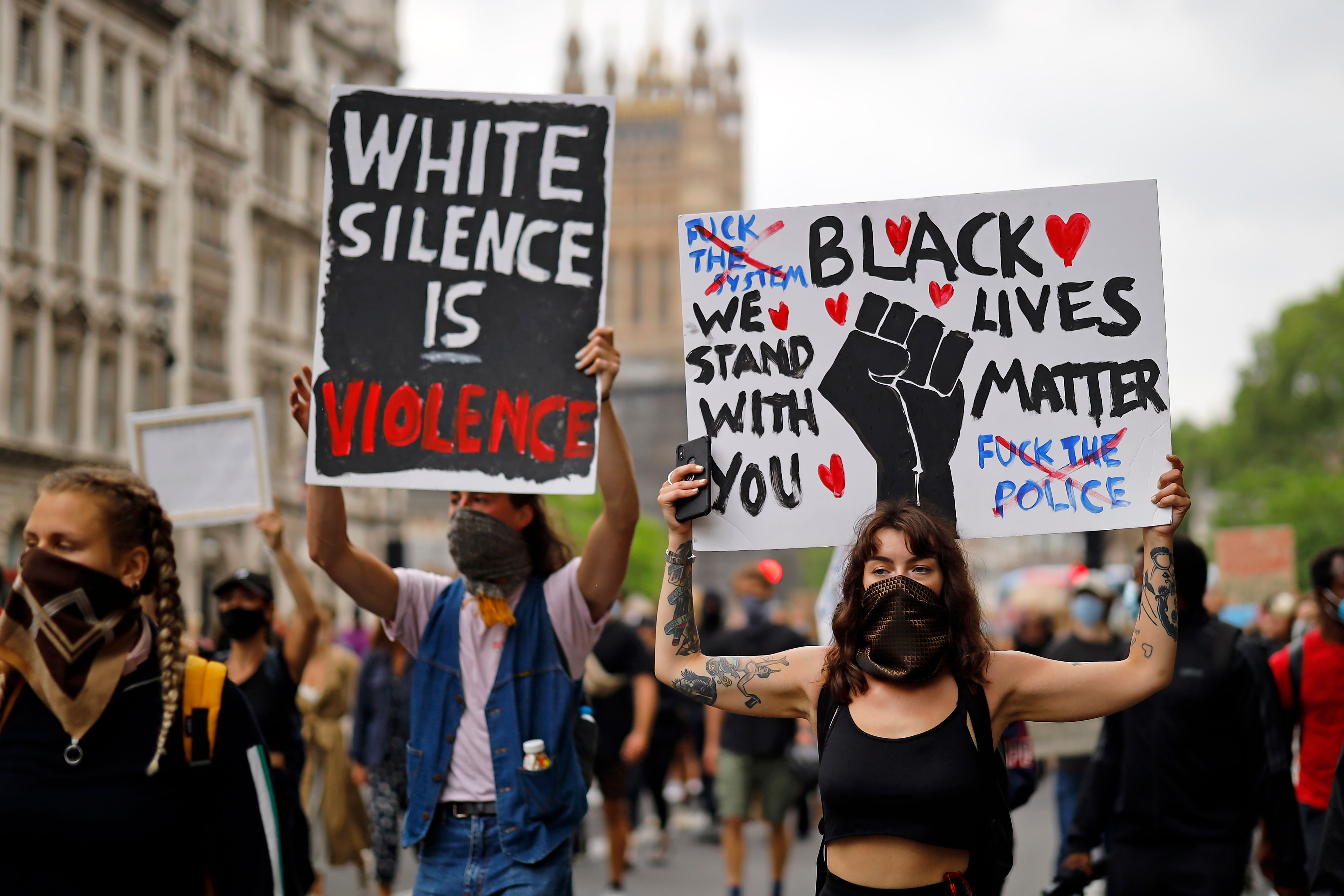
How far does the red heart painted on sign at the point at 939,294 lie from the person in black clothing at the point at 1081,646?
543 cm

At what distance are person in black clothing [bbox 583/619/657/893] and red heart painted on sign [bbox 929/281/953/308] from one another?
654 cm

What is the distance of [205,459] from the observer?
23.4ft

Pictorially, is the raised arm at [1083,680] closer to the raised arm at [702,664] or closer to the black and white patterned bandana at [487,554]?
the raised arm at [702,664]

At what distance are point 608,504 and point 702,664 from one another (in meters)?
0.84

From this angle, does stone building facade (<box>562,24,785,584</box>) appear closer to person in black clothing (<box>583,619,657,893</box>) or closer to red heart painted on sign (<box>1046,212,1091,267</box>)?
person in black clothing (<box>583,619,657,893</box>)

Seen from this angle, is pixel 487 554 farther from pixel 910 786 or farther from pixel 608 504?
pixel 910 786

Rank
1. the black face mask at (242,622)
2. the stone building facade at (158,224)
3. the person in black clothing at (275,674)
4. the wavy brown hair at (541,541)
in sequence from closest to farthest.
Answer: the wavy brown hair at (541,541), the person in black clothing at (275,674), the black face mask at (242,622), the stone building facade at (158,224)

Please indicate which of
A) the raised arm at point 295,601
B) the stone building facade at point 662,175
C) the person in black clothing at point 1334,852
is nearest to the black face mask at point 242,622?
the raised arm at point 295,601

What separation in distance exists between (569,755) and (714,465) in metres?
1.02

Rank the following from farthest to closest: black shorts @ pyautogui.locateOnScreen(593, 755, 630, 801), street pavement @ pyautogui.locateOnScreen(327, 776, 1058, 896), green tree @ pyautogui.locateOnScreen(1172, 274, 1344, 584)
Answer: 1. green tree @ pyautogui.locateOnScreen(1172, 274, 1344, 584)
2. black shorts @ pyautogui.locateOnScreen(593, 755, 630, 801)
3. street pavement @ pyautogui.locateOnScreen(327, 776, 1058, 896)

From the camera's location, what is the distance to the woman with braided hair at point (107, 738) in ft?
9.54

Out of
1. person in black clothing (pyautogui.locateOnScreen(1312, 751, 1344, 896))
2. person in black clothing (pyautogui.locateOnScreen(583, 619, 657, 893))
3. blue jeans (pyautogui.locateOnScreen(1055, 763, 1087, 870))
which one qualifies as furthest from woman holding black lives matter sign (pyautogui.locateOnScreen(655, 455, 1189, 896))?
person in black clothing (pyautogui.locateOnScreen(583, 619, 657, 893))

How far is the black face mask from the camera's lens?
6699 mm

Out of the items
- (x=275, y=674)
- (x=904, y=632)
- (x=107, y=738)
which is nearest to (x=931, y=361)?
(x=904, y=632)
